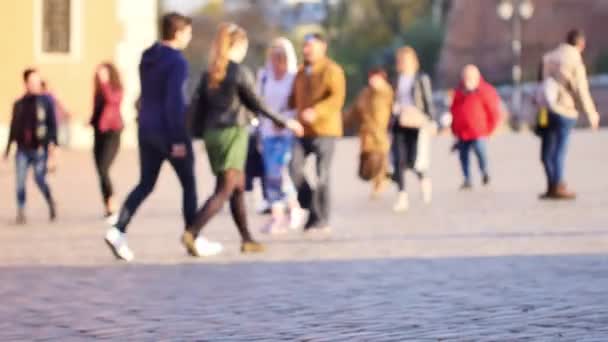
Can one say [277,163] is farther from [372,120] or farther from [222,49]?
[372,120]

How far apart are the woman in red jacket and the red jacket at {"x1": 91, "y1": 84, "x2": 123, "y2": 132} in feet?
20.1

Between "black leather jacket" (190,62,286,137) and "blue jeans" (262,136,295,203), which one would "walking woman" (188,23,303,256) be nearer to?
"black leather jacket" (190,62,286,137)

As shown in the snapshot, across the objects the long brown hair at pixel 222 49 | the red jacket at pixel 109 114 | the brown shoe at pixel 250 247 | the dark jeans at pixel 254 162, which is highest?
the long brown hair at pixel 222 49

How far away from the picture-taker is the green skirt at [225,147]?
42.0ft

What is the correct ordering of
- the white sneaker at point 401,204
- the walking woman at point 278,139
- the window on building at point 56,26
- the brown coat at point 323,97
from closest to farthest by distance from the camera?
1. the brown coat at point 323,97
2. the walking woman at point 278,139
3. the white sneaker at point 401,204
4. the window on building at point 56,26

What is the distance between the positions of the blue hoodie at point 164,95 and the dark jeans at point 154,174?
0.28 ft

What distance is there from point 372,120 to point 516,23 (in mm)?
50864

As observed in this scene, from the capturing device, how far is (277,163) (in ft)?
51.2

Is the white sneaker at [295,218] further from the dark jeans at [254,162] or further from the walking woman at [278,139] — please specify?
the dark jeans at [254,162]

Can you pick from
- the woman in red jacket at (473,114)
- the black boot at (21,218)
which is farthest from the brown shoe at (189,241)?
the woman in red jacket at (473,114)

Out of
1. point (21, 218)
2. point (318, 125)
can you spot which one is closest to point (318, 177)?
point (318, 125)

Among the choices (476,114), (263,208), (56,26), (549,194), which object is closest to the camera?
(263,208)

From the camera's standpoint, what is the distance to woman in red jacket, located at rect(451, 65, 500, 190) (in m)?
22.1

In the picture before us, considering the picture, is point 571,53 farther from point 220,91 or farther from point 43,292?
point 43,292
